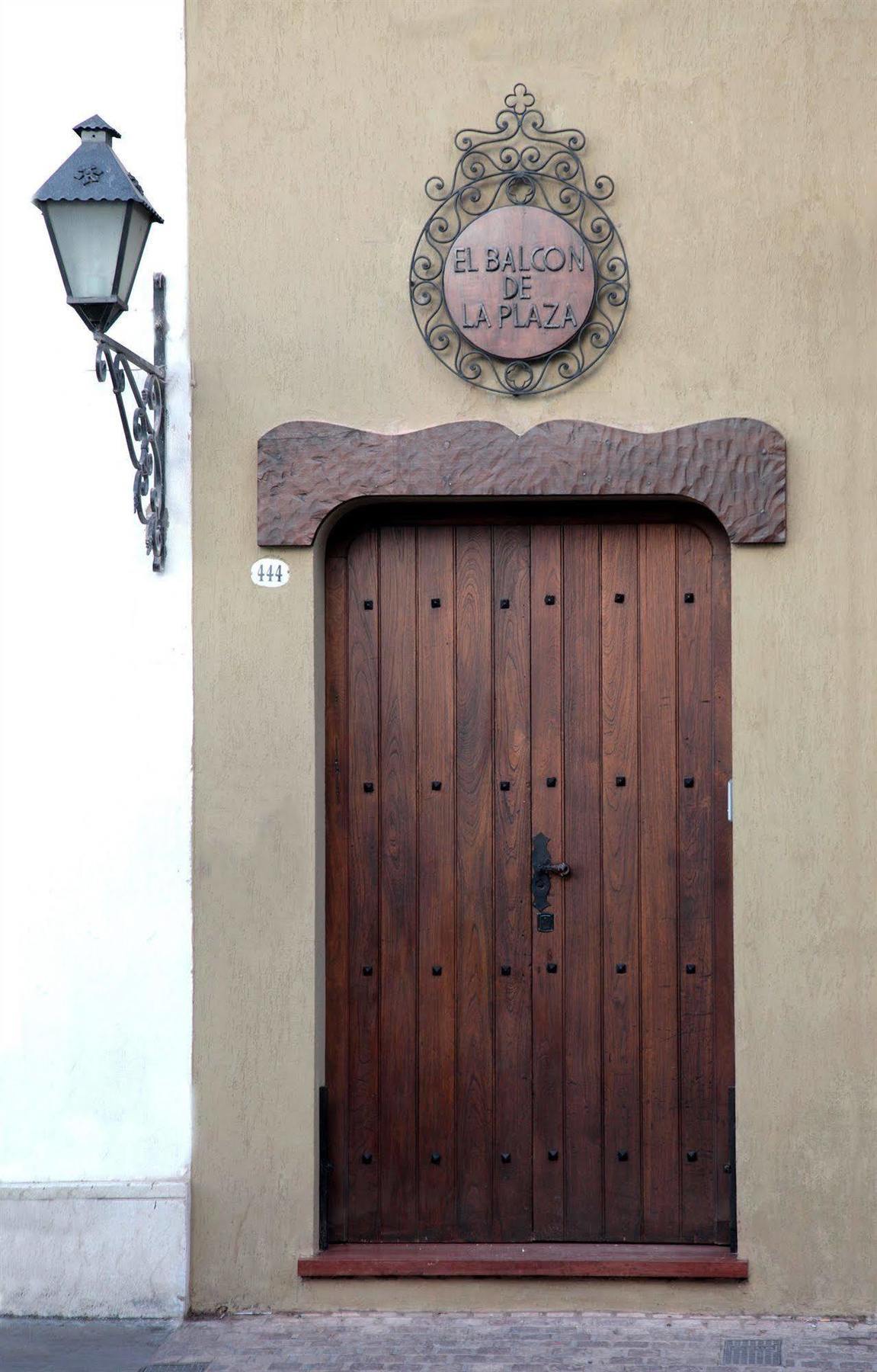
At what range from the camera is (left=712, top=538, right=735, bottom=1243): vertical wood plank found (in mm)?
4570

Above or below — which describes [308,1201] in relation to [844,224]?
below

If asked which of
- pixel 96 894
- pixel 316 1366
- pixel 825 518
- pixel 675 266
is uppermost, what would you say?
pixel 675 266

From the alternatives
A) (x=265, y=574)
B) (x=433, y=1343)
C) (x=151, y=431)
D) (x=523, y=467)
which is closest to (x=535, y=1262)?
(x=433, y=1343)

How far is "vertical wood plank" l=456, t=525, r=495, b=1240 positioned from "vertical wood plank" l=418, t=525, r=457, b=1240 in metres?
0.03

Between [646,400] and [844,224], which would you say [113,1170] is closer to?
[646,400]

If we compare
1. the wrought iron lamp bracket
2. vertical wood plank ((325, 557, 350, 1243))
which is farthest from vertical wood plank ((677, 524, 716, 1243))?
the wrought iron lamp bracket

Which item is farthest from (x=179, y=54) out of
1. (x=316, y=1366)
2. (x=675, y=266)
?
(x=316, y=1366)

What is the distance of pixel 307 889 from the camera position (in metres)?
4.52

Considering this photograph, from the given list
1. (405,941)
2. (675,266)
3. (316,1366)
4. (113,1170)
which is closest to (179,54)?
(675,266)

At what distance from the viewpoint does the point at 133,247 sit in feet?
13.2

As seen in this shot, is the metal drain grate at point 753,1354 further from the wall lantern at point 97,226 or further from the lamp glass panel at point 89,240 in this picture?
the lamp glass panel at point 89,240

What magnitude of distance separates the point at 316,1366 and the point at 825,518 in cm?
300

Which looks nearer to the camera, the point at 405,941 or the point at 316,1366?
the point at 316,1366

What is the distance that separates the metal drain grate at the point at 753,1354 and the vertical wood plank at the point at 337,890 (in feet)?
4.23
